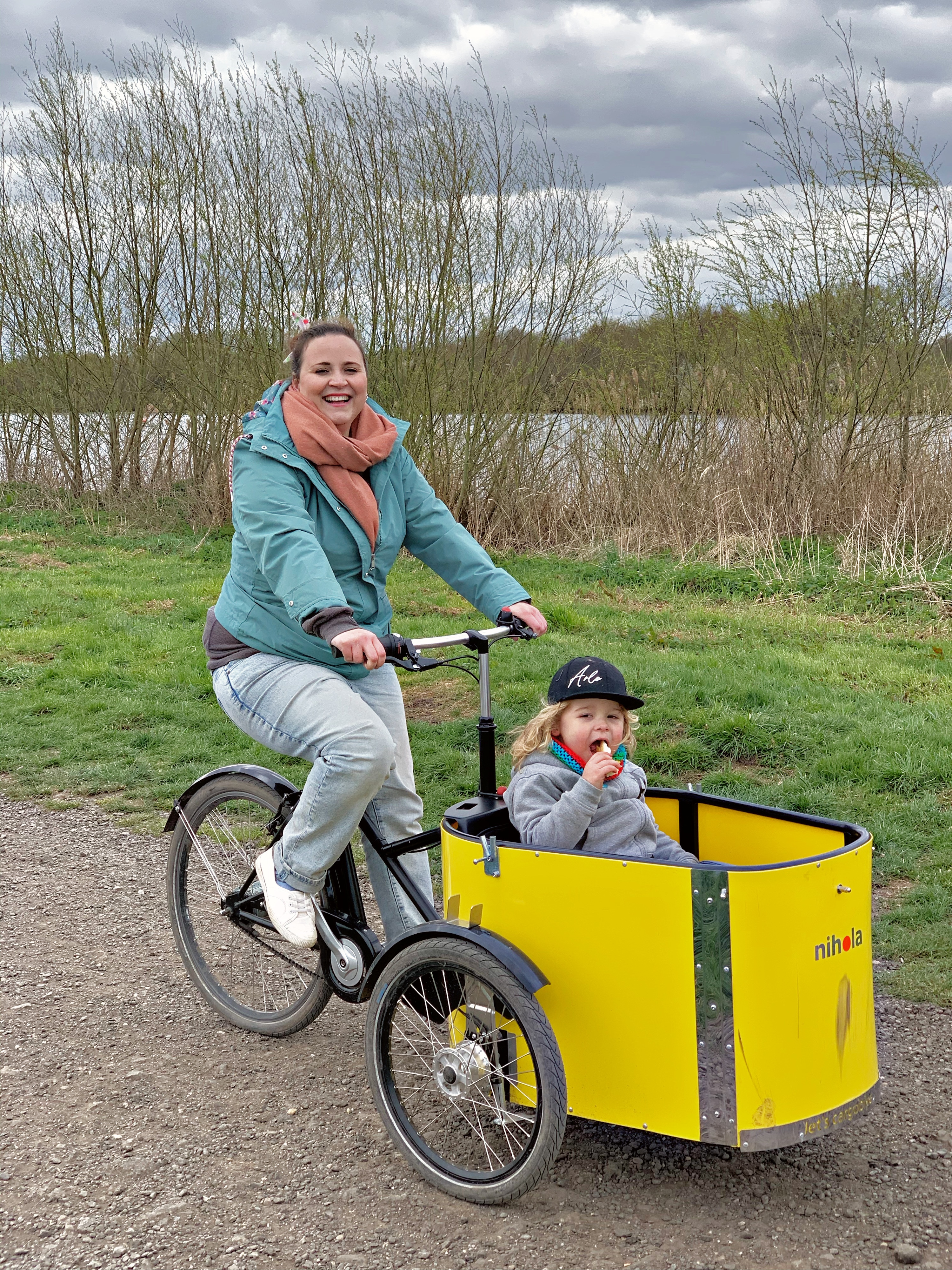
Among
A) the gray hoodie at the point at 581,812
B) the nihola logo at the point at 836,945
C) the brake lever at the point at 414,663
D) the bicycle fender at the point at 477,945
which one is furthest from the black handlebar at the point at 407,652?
the nihola logo at the point at 836,945

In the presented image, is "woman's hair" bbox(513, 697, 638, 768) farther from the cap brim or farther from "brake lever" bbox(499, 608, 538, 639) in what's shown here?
"brake lever" bbox(499, 608, 538, 639)

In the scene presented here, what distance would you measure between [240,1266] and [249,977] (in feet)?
4.30

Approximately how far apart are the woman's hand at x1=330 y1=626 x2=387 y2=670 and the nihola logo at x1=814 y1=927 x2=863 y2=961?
3.70 ft

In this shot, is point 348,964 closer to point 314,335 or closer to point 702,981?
point 702,981

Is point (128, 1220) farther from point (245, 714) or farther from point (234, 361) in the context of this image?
point (234, 361)

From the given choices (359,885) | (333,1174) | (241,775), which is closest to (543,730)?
(359,885)

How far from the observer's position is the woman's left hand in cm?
316

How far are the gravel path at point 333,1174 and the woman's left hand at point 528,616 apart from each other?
50.0 inches

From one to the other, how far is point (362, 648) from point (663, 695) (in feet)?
14.0

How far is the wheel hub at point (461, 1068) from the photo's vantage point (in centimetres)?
269

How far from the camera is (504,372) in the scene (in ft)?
43.6

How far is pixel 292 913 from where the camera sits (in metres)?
3.15

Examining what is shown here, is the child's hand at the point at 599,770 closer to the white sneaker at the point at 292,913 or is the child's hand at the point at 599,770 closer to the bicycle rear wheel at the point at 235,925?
the white sneaker at the point at 292,913

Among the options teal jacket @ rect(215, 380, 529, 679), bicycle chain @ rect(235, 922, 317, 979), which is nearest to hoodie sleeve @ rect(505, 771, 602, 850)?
teal jacket @ rect(215, 380, 529, 679)
